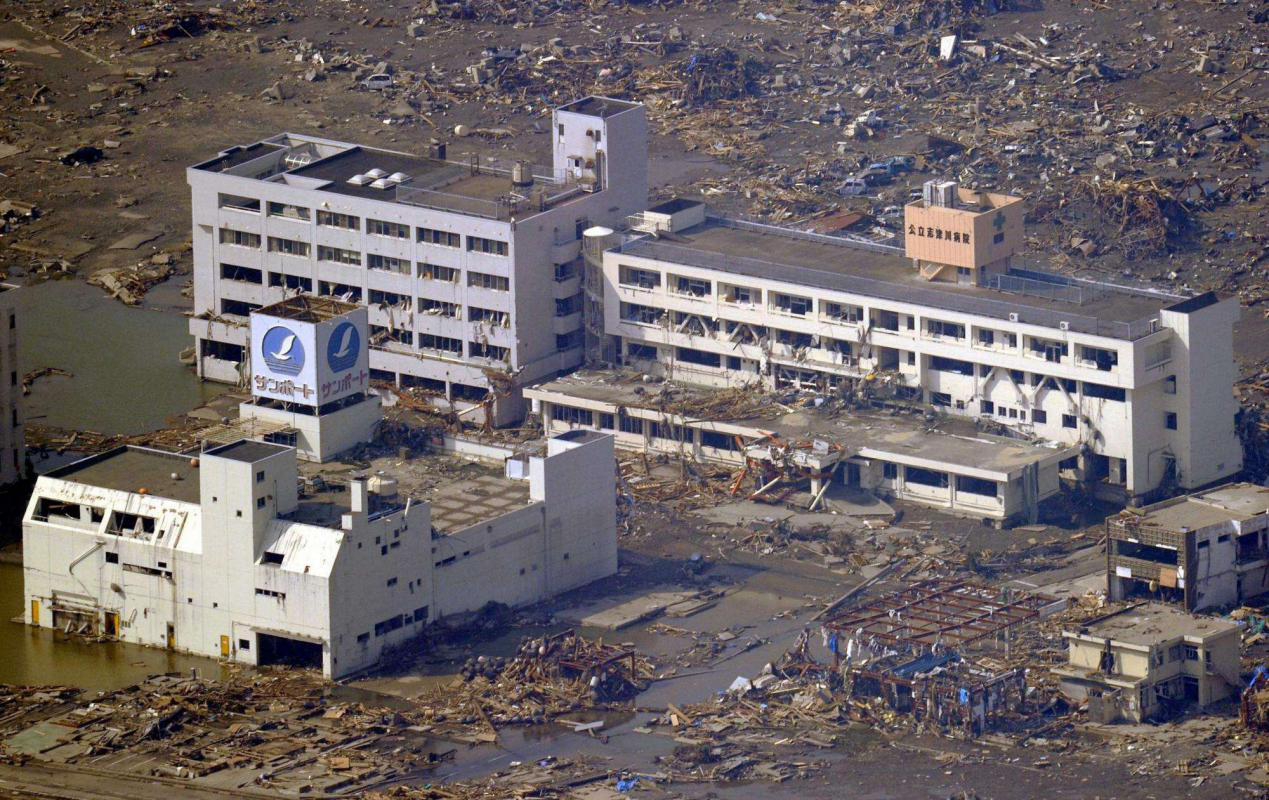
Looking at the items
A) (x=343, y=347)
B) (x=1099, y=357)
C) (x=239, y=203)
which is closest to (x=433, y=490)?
(x=343, y=347)

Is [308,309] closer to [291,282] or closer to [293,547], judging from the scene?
[293,547]

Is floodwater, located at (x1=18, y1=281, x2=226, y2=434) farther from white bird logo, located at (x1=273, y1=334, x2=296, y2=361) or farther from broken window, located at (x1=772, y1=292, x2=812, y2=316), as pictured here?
broken window, located at (x1=772, y1=292, x2=812, y2=316)

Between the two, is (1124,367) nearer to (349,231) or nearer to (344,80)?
(349,231)

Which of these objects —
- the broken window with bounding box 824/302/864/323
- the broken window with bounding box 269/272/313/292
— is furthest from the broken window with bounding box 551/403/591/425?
the broken window with bounding box 269/272/313/292

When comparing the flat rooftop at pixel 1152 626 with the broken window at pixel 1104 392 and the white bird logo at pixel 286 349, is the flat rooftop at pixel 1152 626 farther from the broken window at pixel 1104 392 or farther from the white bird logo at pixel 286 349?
the white bird logo at pixel 286 349

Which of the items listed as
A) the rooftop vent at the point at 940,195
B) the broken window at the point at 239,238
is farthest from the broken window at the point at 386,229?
the rooftop vent at the point at 940,195

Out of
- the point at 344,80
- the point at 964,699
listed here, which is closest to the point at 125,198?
the point at 344,80

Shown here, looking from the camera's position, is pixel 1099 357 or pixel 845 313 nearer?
pixel 1099 357
